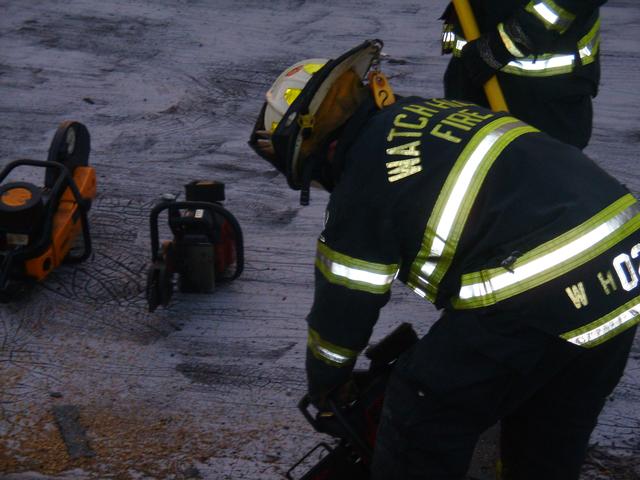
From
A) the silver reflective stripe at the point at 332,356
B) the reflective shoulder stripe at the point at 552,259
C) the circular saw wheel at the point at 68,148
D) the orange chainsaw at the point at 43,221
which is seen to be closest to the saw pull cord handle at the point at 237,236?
the orange chainsaw at the point at 43,221

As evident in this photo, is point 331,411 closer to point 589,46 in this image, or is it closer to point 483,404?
point 483,404

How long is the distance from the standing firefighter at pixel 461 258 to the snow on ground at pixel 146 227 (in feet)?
3.24

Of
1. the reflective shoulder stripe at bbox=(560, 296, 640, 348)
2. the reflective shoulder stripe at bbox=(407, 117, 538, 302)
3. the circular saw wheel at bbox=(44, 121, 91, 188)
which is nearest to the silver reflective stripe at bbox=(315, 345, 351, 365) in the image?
the reflective shoulder stripe at bbox=(407, 117, 538, 302)

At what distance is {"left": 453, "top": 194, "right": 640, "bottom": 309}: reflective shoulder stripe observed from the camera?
238cm

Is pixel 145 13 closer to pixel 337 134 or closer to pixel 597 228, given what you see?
pixel 337 134

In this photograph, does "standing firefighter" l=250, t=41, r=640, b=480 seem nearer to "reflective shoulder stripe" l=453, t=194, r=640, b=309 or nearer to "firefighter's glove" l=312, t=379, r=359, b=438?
"reflective shoulder stripe" l=453, t=194, r=640, b=309

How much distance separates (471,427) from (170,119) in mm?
4005

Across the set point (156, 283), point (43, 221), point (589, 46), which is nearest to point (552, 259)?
point (589, 46)

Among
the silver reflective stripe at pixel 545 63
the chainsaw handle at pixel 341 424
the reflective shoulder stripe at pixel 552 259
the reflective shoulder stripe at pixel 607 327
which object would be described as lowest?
the chainsaw handle at pixel 341 424

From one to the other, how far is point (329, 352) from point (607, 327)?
2.58 ft

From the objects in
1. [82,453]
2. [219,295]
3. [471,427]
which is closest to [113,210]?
[219,295]

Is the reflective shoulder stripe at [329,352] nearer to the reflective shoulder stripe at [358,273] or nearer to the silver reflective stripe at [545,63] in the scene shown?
the reflective shoulder stripe at [358,273]

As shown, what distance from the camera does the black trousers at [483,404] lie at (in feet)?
8.09

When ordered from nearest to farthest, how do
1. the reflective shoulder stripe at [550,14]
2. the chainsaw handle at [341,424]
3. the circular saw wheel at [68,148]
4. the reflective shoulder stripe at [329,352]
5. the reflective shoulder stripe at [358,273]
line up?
the reflective shoulder stripe at [358,273], the reflective shoulder stripe at [329,352], the chainsaw handle at [341,424], the reflective shoulder stripe at [550,14], the circular saw wheel at [68,148]
